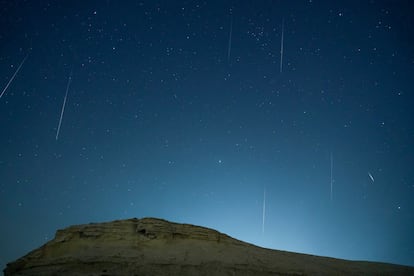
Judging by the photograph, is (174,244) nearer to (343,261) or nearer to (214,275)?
(214,275)

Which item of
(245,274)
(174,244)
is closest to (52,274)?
(174,244)

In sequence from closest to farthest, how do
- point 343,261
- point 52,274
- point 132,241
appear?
1. point 52,274
2. point 132,241
3. point 343,261

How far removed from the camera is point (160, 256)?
74.2ft

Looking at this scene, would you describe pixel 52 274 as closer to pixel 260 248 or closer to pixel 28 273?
pixel 28 273

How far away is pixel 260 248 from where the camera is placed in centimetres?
2773

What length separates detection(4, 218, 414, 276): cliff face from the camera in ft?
68.0

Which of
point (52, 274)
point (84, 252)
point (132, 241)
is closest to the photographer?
point (52, 274)

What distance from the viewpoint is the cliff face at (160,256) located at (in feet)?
68.0

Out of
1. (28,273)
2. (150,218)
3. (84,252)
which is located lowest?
(28,273)

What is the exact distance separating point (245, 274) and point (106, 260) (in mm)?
9270

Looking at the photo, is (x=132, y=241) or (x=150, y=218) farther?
(x=150, y=218)

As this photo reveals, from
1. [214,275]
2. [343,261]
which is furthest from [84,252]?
[343,261]

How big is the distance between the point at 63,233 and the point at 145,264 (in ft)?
30.5

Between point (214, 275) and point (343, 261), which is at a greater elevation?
point (343, 261)
